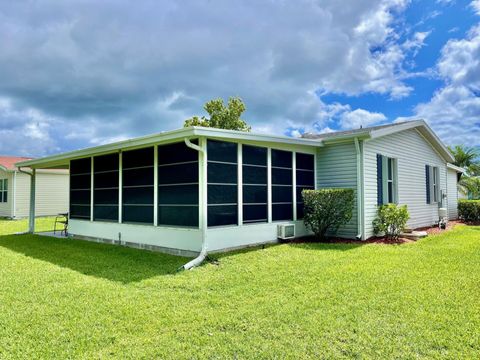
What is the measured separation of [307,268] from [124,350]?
3.83 metres

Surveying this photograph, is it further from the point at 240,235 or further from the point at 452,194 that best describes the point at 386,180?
the point at 452,194

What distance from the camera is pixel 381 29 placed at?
11852mm

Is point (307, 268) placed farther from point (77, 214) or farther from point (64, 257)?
point (77, 214)

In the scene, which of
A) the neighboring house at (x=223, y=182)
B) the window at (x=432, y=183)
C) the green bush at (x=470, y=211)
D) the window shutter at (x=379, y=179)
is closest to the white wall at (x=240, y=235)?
the neighboring house at (x=223, y=182)

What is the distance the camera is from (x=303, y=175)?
380 inches

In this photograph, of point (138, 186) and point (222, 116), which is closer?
point (138, 186)

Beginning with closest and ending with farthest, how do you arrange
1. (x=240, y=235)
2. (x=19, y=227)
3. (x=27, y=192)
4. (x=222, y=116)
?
1. (x=240, y=235)
2. (x=19, y=227)
3. (x=27, y=192)
4. (x=222, y=116)

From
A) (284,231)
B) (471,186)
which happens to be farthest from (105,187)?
(471,186)

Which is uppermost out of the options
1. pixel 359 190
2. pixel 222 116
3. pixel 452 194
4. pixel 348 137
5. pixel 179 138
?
pixel 222 116

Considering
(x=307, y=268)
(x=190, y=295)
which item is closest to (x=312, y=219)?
(x=307, y=268)

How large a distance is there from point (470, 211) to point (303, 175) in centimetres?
1092

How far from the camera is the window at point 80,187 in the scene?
34.9 ft

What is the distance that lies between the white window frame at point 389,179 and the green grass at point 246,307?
316cm

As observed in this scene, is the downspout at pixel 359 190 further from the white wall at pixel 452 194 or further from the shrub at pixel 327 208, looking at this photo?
the white wall at pixel 452 194
